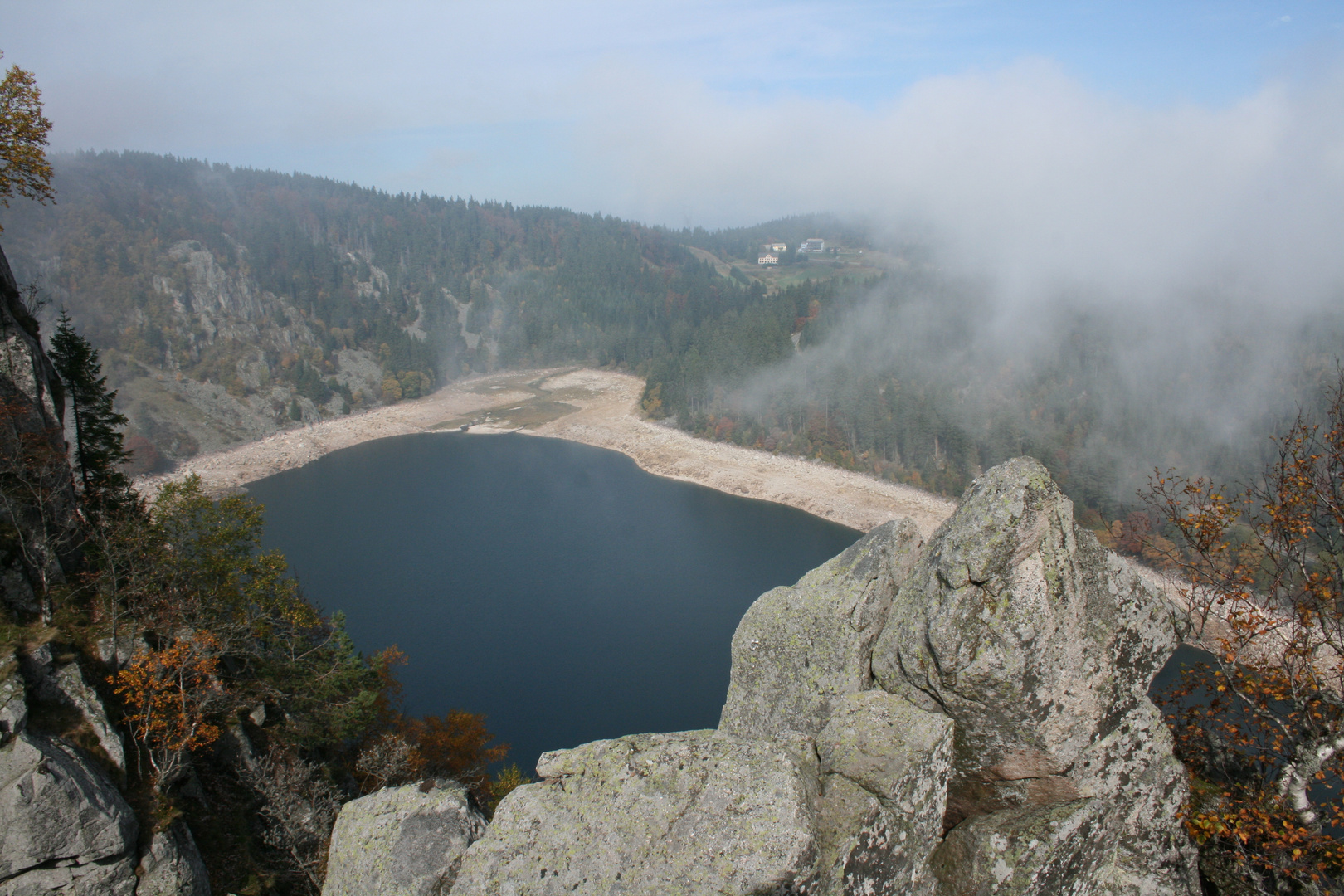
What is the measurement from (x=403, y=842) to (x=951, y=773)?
5955 mm

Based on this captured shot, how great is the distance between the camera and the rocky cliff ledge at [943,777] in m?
5.99

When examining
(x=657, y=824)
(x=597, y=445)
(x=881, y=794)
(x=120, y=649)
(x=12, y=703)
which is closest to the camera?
(x=657, y=824)

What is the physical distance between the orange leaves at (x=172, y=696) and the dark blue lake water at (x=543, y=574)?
1732cm

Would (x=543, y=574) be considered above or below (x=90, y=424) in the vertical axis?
below

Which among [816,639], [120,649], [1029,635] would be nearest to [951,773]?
[1029,635]

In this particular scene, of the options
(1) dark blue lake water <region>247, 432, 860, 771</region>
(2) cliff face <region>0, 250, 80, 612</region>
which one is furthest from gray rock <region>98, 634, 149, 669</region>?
(1) dark blue lake water <region>247, 432, 860, 771</region>

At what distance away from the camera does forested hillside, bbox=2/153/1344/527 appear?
7231 cm

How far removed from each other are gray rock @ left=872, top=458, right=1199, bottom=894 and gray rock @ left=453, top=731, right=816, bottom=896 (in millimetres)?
2013

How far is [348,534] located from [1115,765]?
60.0 metres

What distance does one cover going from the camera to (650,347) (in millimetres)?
133250

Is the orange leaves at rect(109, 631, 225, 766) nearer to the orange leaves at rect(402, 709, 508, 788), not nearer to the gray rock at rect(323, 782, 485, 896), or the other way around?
the gray rock at rect(323, 782, 485, 896)

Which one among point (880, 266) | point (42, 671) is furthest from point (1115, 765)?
point (880, 266)

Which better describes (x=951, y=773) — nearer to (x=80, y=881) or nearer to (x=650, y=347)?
(x=80, y=881)

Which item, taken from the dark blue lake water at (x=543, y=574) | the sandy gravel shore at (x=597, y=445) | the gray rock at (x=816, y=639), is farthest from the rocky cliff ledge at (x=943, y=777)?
the sandy gravel shore at (x=597, y=445)
